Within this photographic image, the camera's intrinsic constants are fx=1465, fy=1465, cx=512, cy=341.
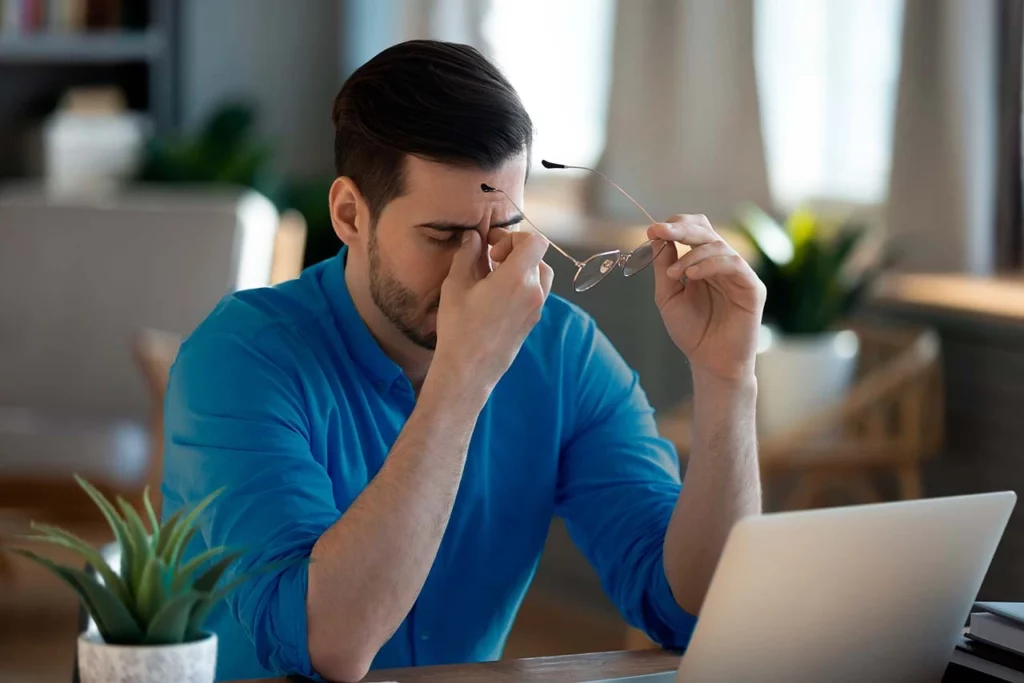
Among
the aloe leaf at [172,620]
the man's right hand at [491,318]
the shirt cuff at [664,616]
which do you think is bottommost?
the shirt cuff at [664,616]

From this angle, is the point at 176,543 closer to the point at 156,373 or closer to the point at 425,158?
the point at 425,158

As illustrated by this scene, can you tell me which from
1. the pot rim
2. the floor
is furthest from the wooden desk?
the floor

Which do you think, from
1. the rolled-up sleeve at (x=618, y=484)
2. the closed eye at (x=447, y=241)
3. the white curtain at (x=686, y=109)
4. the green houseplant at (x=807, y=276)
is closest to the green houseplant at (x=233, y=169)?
the white curtain at (x=686, y=109)

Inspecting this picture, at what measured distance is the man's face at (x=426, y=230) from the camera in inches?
57.0

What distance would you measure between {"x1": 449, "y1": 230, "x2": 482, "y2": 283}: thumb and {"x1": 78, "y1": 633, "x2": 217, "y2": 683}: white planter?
20.7 inches

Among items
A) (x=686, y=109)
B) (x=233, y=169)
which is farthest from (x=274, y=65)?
(x=686, y=109)

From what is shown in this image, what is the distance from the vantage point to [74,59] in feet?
16.2

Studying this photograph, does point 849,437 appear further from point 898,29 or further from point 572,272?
point 572,272

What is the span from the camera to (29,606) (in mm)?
3672

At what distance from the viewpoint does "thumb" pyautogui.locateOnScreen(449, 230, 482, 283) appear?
55.1 inches

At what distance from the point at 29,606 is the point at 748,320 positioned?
273 centimetres

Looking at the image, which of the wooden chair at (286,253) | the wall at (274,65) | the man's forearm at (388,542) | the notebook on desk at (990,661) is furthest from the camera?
the wall at (274,65)

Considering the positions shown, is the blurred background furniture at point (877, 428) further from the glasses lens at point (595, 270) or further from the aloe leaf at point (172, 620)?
the aloe leaf at point (172, 620)

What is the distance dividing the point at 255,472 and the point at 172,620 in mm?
385
